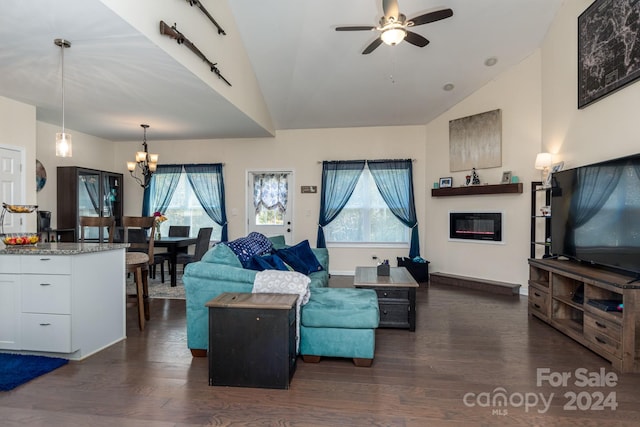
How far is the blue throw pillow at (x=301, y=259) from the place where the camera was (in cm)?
411

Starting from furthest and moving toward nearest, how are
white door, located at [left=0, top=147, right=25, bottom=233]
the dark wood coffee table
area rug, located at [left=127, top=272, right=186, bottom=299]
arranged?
area rug, located at [left=127, top=272, right=186, bottom=299], white door, located at [left=0, top=147, right=25, bottom=233], the dark wood coffee table

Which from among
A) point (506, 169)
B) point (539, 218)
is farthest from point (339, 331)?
point (506, 169)

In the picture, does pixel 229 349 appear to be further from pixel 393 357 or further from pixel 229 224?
pixel 229 224

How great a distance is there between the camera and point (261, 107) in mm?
5797

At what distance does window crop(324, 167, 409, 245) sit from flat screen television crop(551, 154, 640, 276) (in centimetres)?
289

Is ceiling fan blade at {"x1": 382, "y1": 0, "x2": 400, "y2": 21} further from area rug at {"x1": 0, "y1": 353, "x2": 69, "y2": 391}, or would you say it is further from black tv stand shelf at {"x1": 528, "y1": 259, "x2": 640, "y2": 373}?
area rug at {"x1": 0, "y1": 353, "x2": 69, "y2": 391}

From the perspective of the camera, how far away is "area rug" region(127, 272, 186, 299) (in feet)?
16.4

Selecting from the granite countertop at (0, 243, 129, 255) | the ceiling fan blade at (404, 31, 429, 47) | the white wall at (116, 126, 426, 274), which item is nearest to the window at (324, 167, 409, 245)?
the white wall at (116, 126, 426, 274)

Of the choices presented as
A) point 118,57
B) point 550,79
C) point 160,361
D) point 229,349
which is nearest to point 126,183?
point 118,57

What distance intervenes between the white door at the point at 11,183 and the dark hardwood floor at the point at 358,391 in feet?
8.64

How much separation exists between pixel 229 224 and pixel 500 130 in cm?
498

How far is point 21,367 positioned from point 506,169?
5990mm

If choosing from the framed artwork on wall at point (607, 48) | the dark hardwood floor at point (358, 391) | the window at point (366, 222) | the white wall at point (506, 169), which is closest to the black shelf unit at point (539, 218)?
the white wall at point (506, 169)

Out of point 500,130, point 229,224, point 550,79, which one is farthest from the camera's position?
point 229,224
